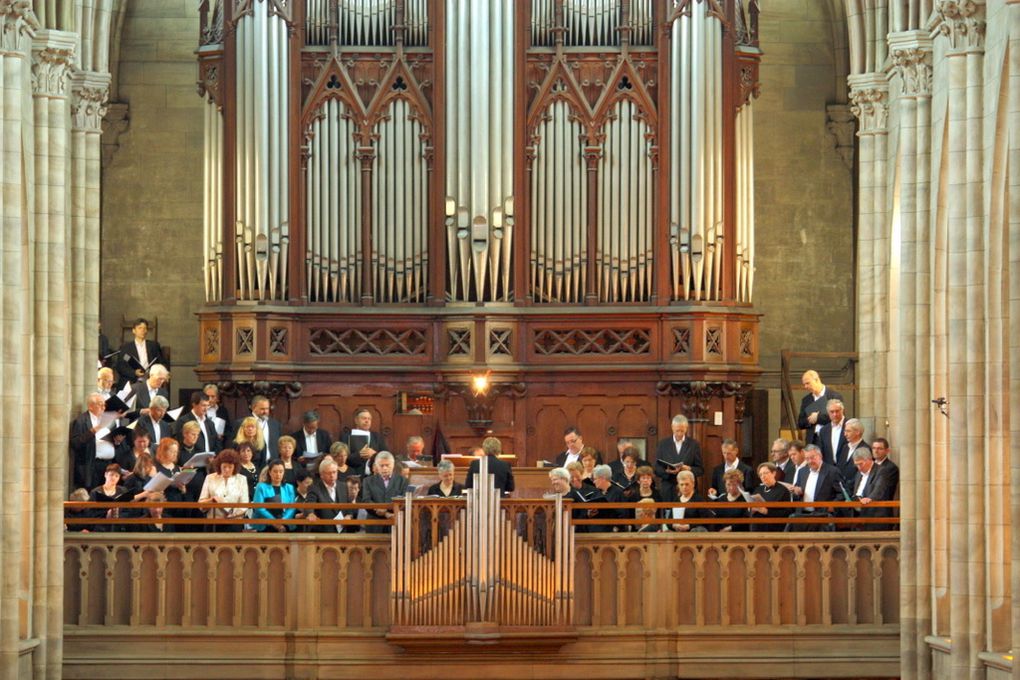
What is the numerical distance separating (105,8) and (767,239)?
8720mm

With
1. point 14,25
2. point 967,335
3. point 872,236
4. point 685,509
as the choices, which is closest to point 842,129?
point 872,236

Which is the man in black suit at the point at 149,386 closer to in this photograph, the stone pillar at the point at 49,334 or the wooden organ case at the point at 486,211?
the wooden organ case at the point at 486,211

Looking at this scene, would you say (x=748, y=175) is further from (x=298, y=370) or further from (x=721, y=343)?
(x=298, y=370)

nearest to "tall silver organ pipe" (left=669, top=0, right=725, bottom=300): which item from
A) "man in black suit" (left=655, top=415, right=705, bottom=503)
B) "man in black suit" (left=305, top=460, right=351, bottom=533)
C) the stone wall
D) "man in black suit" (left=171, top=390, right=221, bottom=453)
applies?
"man in black suit" (left=655, top=415, right=705, bottom=503)

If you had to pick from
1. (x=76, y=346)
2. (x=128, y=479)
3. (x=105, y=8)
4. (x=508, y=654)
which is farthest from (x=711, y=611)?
(x=105, y=8)

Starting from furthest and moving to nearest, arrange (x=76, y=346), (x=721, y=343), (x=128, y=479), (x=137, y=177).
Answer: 1. (x=137, y=177)
2. (x=721, y=343)
3. (x=76, y=346)
4. (x=128, y=479)

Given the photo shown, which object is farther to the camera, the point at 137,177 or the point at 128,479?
the point at 137,177

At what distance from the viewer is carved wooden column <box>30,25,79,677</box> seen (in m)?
18.2

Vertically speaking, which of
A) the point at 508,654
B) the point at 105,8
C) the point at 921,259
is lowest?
the point at 508,654

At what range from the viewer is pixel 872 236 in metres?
22.6

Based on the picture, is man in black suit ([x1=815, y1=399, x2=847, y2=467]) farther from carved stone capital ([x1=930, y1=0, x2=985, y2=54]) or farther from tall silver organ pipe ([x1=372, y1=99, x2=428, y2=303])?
tall silver organ pipe ([x1=372, y1=99, x2=428, y2=303])

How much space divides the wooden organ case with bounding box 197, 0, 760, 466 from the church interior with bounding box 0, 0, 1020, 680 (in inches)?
1.5

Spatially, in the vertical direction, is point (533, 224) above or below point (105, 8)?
below

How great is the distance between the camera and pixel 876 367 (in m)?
22.4
